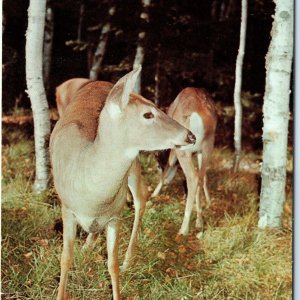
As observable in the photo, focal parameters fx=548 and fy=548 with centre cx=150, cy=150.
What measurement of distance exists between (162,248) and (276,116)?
97 centimetres

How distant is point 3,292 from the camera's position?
2.64 m

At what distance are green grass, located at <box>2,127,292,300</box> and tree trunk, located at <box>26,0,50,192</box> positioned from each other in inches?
2.5

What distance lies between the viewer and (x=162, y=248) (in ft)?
9.34

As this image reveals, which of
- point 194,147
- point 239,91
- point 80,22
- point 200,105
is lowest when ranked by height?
point 194,147

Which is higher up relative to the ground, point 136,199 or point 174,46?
point 174,46

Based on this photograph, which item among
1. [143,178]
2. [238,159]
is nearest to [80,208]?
[143,178]

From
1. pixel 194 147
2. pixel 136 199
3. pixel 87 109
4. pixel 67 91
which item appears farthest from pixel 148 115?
pixel 67 91

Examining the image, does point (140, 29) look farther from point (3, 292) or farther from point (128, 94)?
point (3, 292)

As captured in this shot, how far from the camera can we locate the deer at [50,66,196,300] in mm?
2322

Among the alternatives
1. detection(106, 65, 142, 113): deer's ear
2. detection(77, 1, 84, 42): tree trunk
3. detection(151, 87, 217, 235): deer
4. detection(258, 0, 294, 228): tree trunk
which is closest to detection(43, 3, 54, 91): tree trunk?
detection(77, 1, 84, 42): tree trunk

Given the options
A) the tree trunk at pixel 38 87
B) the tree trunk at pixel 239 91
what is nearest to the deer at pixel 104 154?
the tree trunk at pixel 38 87

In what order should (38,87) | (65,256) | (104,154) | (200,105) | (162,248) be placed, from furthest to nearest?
(200,105) < (38,87) < (162,248) < (65,256) < (104,154)

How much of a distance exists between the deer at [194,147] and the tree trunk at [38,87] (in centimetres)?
62

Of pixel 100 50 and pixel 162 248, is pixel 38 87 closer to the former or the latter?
pixel 100 50
